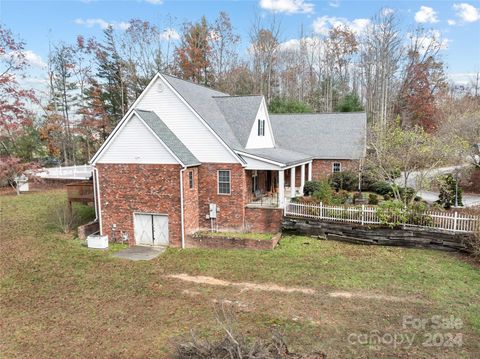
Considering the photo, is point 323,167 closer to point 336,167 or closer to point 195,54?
point 336,167

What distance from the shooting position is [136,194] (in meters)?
15.8

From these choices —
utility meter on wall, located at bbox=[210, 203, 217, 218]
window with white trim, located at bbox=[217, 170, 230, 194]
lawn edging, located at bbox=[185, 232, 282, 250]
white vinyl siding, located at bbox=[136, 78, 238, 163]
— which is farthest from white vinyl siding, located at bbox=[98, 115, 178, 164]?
lawn edging, located at bbox=[185, 232, 282, 250]

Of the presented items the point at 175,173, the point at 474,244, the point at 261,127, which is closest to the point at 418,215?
the point at 474,244

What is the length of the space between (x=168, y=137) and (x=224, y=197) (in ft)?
13.1

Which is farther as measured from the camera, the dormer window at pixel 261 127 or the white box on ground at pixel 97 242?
the dormer window at pixel 261 127

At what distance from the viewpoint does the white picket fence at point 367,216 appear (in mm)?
13031

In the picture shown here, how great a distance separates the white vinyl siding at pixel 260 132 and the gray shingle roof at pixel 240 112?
0.28 metres

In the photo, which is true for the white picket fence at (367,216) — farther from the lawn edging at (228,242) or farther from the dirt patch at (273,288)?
the dirt patch at (273,288)

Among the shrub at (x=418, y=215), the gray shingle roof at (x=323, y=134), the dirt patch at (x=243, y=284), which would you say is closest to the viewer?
the dirt patch at (x=243, y=284)

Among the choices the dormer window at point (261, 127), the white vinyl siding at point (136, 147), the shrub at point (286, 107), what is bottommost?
the white vinyl siding at point (136, 147)

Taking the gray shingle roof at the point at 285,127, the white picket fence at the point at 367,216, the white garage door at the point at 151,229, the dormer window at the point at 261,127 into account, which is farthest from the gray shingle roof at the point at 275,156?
the white garage door at the point at 151,229

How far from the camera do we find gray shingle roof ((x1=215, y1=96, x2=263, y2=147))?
61.0 ft

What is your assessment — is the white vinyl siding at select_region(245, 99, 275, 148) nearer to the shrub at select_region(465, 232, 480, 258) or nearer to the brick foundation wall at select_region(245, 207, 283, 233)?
the brick foundation wall at select_region(245, 207, 283, 233)

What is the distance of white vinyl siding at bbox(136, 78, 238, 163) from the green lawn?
482 cm
